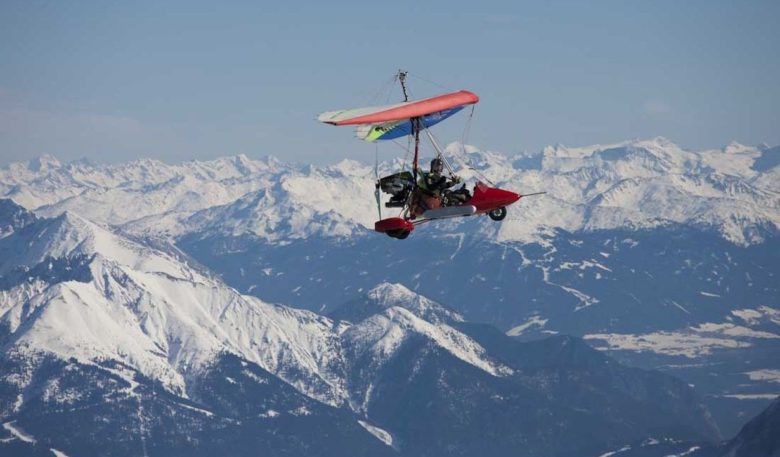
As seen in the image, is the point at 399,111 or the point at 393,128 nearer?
the point at 399,111

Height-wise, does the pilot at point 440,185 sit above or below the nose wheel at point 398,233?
above

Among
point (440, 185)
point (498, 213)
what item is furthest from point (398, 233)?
point (498, 213)

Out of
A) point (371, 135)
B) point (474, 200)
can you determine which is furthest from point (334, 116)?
point (474, 200)

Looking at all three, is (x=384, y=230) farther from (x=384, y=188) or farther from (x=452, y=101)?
(x=452, y=101)

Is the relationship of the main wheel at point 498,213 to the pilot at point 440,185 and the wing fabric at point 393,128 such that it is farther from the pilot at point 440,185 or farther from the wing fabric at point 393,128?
the wing fabric at point 393,128

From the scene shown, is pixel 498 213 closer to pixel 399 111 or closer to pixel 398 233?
pixel 398 233

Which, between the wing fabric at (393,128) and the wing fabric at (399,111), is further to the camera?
the wing fabric at (393,128)

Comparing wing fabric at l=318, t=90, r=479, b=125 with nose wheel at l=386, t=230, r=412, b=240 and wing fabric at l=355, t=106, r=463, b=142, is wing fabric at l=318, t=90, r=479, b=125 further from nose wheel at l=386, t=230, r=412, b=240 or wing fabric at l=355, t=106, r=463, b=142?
nose wheel at l=386, t=230, r=412, b=240

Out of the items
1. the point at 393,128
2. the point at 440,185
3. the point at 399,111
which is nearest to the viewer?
the point at 399,111

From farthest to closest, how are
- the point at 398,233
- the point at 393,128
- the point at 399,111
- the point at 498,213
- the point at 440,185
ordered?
the point at 393,128
the point at 498,213
the point at 440,185
the point at 398,233
the point at 399,111

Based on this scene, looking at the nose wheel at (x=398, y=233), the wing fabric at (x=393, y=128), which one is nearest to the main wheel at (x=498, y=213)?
the nose wheel at (x=398, y=233)

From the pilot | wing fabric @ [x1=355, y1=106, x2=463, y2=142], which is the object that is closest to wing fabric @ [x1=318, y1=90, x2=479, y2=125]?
wing fabric @ [x1=355, y1=106, x2=463, y2=142]

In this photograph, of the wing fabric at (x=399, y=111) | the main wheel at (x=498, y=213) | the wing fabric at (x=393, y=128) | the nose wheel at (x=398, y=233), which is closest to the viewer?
the wing fabric at (x=399, y=111)
